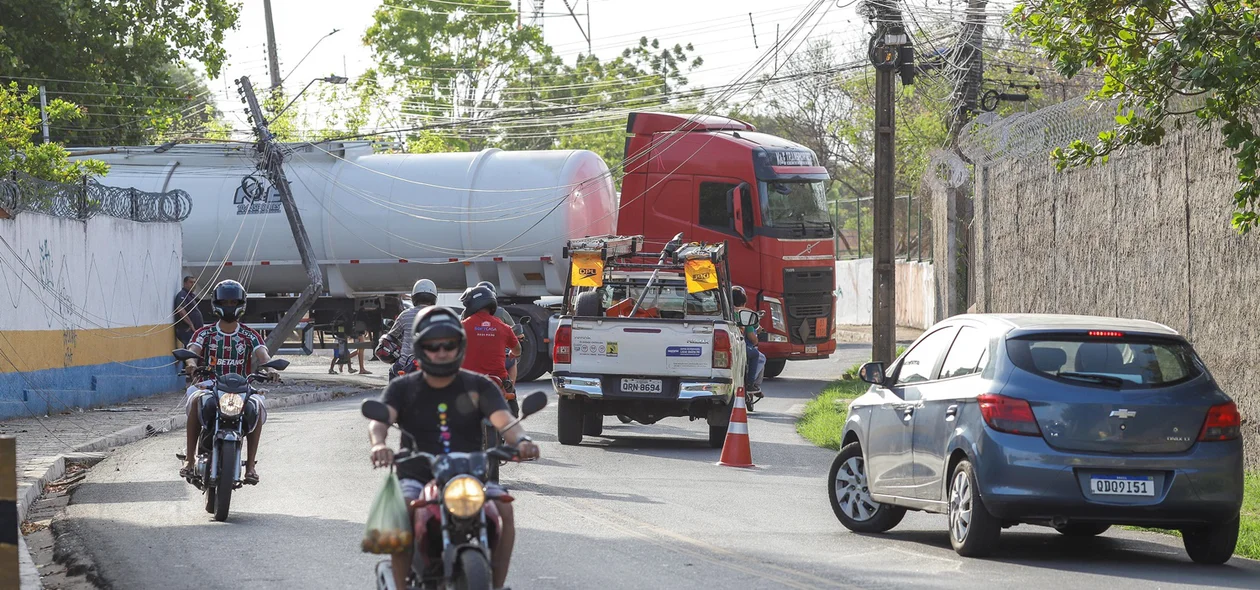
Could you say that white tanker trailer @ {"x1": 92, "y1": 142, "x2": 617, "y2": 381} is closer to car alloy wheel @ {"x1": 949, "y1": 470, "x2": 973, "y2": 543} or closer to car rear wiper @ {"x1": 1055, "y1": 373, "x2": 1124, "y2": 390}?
car alloy wheel @ {"x1": 949, "y1": 470, "x2": 973, "y2": 543}

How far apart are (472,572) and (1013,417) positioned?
4033 mm

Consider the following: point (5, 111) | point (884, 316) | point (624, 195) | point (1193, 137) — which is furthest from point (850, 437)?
point (624, 195)

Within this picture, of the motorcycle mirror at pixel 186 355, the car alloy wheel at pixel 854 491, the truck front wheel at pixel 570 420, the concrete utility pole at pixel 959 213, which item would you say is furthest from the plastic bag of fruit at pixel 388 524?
the concrete utility pole at pixel 959 213

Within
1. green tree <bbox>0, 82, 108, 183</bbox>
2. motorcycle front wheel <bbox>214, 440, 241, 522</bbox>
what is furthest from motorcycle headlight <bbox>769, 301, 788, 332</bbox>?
motorcycle front wheel <bbox>214, 440, 241, 522</bbox>

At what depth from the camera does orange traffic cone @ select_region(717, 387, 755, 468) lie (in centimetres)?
1459

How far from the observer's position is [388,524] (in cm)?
577

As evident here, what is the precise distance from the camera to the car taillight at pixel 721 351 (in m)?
16.2

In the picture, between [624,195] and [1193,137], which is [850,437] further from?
[624,195]

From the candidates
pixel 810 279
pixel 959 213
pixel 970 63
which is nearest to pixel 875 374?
pixel 810 279

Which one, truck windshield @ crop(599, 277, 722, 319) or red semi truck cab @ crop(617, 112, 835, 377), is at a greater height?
red semi truck cab @ crop(617, 112, 835, 377)

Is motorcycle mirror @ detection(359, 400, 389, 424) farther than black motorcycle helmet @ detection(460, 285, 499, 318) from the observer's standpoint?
No

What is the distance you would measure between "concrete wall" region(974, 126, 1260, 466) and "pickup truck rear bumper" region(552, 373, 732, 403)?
4.43 m

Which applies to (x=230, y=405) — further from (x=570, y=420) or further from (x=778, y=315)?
(x=778, y=315)

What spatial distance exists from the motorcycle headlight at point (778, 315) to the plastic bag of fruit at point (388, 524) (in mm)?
20672
